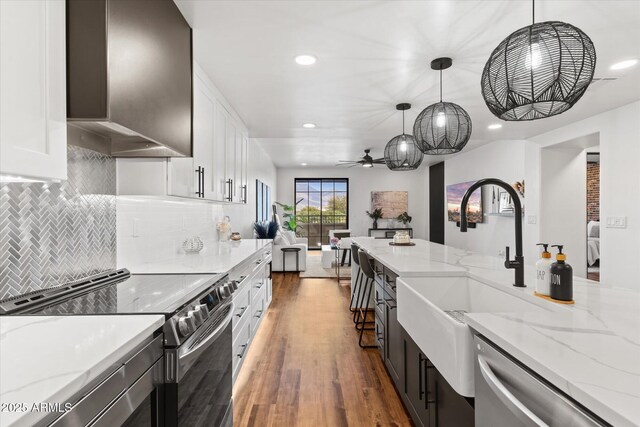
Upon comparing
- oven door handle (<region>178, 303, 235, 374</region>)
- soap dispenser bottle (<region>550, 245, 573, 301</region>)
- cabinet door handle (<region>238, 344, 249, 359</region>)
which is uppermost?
soap dispenser bottle (<region>550, 245, 573, 301</region>)

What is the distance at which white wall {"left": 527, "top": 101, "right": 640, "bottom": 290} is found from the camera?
143 inches

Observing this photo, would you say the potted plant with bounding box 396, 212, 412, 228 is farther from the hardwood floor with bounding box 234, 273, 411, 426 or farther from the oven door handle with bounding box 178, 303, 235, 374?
the oven door handle with bounding box 178, 303, 235, 374

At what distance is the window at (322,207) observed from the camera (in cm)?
1071

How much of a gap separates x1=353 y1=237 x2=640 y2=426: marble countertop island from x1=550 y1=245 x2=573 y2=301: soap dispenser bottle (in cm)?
5

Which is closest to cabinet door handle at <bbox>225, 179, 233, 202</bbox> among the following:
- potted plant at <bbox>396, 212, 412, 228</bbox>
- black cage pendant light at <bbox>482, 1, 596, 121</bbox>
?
black cage pendant light at <bbox>482, 1, 596, 121</bbox>

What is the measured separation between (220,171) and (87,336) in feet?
7.62

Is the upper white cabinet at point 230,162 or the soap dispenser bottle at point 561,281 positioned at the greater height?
the upper white cabinet at point 230,162

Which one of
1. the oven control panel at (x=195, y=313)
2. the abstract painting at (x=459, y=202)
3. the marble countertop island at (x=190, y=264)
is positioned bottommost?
the oven control panel at (x=195, y=313)

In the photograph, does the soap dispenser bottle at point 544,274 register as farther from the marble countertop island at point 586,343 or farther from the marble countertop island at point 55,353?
the marble countertop island at point 55,353

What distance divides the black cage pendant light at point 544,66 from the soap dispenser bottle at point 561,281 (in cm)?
68

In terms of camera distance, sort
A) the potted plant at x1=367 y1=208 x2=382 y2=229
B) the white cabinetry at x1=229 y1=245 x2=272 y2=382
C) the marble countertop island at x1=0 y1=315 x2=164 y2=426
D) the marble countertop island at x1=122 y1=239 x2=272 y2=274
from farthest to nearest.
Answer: the potted plant at x1=367 y1=208 x2=382 y2=229 < the white cabinetry at x1=229 y1=245 x2=272 y2=382 < the marble countertop island at x1=122 y1=239 x2=272 y2=274 < the marble countertop island at x1=0 y1=315 x2=164 y2=426

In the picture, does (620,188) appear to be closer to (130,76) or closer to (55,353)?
(130,76)

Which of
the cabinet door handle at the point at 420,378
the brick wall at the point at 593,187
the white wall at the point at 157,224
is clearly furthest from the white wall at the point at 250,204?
the brick wall at the point at 593,187

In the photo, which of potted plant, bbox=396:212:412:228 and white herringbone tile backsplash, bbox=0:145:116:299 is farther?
potted plant, bbox=396:212:412:228
